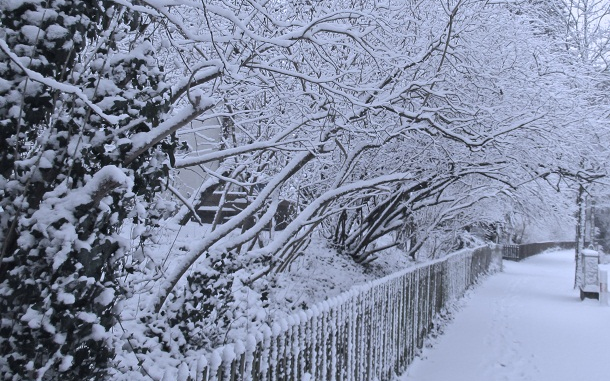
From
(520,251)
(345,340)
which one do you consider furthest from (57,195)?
(520,251)

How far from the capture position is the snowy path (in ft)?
25.6

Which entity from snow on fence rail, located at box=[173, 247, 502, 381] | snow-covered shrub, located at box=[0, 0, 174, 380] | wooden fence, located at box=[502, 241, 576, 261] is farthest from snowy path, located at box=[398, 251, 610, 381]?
wooden fence, located at box=[502, 241, 576, 261]

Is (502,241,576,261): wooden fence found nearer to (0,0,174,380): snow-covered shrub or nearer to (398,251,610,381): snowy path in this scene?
(398,251,610,381): snowy path

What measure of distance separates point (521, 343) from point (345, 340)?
605cm

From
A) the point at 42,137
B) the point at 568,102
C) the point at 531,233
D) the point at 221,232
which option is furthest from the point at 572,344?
the point at 531,233

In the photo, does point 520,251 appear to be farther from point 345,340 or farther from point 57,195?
point 57,195

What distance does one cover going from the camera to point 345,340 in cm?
511

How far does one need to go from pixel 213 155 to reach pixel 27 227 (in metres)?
2.18

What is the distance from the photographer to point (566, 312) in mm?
14266

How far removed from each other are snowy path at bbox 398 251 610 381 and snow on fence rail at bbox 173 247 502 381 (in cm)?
52

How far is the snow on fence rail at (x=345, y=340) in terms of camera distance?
315 cm

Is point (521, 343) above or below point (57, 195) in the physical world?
below

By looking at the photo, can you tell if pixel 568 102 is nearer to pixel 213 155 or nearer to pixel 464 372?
pixel 464 372

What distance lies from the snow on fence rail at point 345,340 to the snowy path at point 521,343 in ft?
1.71
